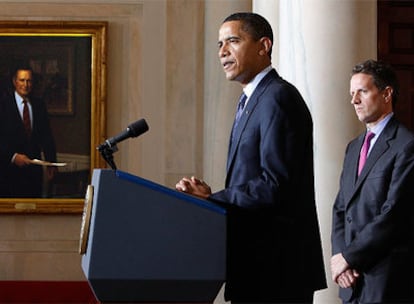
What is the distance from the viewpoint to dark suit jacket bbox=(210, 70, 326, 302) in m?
3.58

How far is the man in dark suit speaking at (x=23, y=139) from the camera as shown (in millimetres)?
9562

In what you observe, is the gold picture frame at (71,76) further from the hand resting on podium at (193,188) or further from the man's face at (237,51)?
the hand resting on podium at (193,188)

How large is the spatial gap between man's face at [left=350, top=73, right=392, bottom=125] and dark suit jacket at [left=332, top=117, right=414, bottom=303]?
85 mm

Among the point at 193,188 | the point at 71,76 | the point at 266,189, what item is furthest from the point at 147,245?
the point at 71,76

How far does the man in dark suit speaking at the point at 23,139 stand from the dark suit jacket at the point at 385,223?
215 inches

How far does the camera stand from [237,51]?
12.6ft

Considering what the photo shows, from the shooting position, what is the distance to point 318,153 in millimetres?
5922

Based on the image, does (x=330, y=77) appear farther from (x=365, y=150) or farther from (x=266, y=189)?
(x=266, y=189)

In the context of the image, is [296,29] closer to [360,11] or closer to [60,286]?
[360,11]

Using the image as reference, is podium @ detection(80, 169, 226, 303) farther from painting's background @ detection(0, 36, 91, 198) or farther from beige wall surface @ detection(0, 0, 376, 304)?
painting's background @ detection(0, 36, 91, 198)

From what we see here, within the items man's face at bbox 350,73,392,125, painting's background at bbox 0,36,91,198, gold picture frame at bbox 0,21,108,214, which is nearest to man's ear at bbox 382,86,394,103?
man's face at bbox 350,73,392,125

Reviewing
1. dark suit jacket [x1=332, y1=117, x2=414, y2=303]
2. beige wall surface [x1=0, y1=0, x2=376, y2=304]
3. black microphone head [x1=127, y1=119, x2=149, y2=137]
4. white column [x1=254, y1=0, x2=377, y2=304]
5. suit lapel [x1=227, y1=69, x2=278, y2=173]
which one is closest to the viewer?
black microphone head [x1=127, y1=119, x2=149, y2=137]

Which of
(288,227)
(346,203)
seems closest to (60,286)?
(346,203)

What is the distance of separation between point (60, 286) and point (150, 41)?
2.52m
